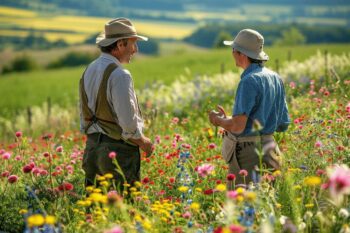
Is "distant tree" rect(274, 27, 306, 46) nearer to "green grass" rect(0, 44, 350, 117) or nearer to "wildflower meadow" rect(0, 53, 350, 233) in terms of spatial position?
"green grass" rect(0, 44, 350, 117)

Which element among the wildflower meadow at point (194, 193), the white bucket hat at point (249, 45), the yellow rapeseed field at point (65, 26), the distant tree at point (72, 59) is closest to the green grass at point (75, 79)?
the wildflower meadow at point (194, 193)

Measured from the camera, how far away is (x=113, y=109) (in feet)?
16.1

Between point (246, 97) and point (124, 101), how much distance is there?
3.22 feet

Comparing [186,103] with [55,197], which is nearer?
[55,197]

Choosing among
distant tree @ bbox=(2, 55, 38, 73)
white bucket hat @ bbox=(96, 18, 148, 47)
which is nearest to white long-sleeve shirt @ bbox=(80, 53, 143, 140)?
white bucket hat @ bbox=(96, 18, 148, 47)

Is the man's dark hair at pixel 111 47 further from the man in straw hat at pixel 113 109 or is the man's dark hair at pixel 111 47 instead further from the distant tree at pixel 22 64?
the distant tree at pixel 22 64

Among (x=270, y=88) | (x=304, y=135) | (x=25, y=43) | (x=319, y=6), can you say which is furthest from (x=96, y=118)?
(x=319, y=6)

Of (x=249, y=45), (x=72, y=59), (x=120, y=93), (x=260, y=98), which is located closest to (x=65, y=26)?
(x=72, y=59)

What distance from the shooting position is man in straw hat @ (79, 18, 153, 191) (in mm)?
4746

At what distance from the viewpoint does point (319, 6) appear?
5037 inches

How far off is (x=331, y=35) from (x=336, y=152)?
8362 centimetres

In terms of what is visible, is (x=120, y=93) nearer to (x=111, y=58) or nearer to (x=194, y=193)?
(x=111, y=58)

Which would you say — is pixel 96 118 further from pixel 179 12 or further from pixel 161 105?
pixel 179 12

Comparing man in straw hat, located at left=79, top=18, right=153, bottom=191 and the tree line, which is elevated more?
man in straw hat, located at left=79, top=18, right=153, bottom=191
